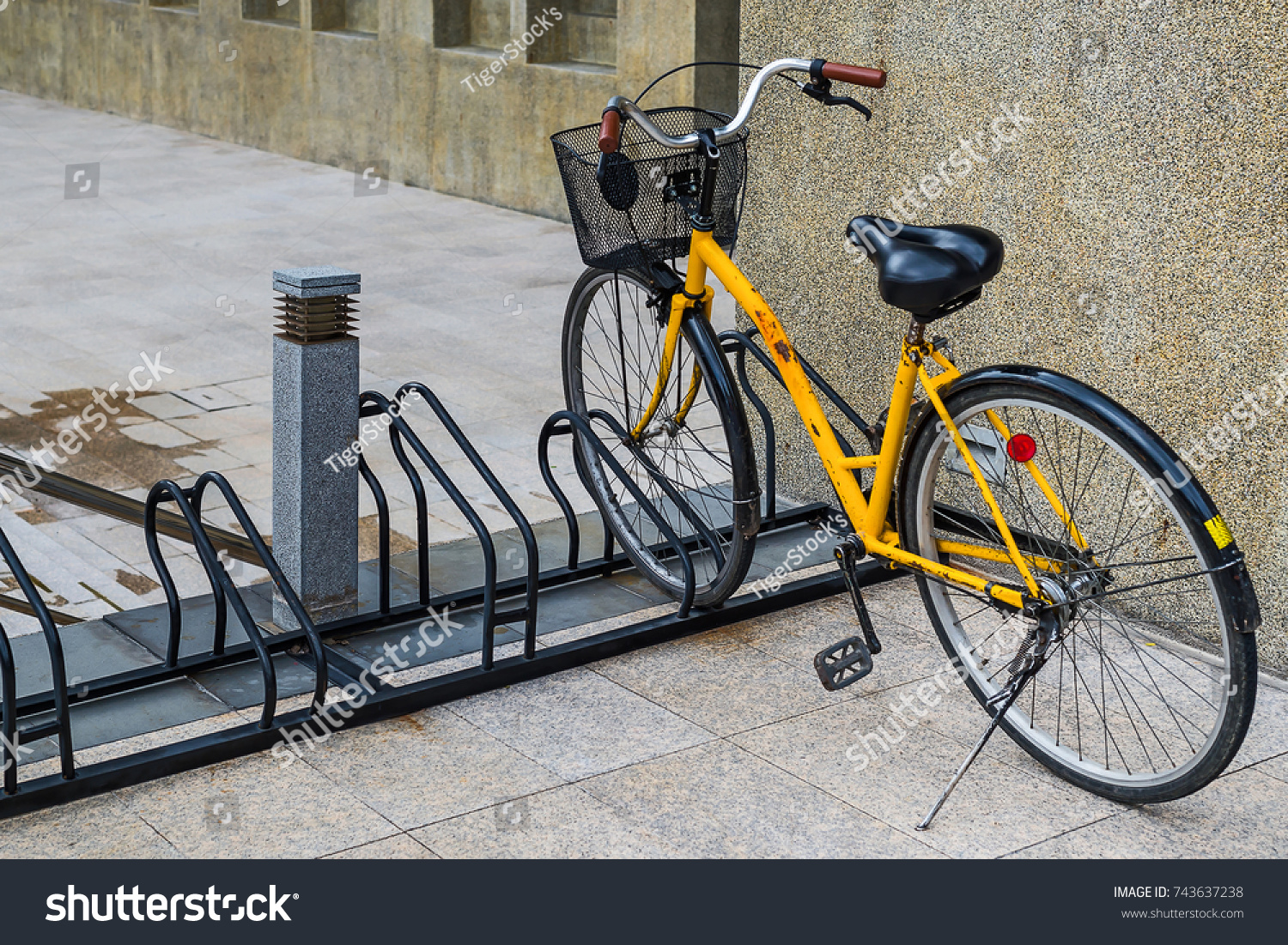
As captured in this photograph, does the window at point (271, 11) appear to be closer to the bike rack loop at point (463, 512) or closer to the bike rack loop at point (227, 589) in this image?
the bike rack loop at point (463, 512)

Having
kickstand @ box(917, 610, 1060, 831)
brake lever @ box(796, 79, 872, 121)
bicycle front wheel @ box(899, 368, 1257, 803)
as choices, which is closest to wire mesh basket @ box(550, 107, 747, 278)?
brake lever @ box(796, 79, 872, 121)

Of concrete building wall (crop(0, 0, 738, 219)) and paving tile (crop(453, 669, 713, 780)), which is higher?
concrete building wall (crop(0, 0, 738, 219))

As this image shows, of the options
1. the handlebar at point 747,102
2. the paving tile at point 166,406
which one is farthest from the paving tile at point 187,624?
the paving tile at point 166,406

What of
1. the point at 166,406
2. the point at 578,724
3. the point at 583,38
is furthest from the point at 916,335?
A: the point at 583,38

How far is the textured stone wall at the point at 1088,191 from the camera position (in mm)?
3691

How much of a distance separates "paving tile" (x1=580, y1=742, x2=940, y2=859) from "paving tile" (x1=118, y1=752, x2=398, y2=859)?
54 cm

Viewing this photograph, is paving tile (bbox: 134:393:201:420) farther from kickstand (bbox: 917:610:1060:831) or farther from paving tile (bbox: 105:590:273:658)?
kickstand (bbox: 917:610:1060:831)

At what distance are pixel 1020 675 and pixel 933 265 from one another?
2.95 feet

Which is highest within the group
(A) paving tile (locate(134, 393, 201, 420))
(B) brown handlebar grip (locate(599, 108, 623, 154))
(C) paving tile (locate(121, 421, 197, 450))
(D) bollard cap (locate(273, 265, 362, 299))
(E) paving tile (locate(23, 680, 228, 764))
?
(B) brown handlebar grip (locate(599, 108, 623, 154))

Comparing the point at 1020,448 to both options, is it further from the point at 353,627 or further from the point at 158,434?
the point at 158,434

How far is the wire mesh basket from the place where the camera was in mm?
3828

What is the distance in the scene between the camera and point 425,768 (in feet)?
11.2
